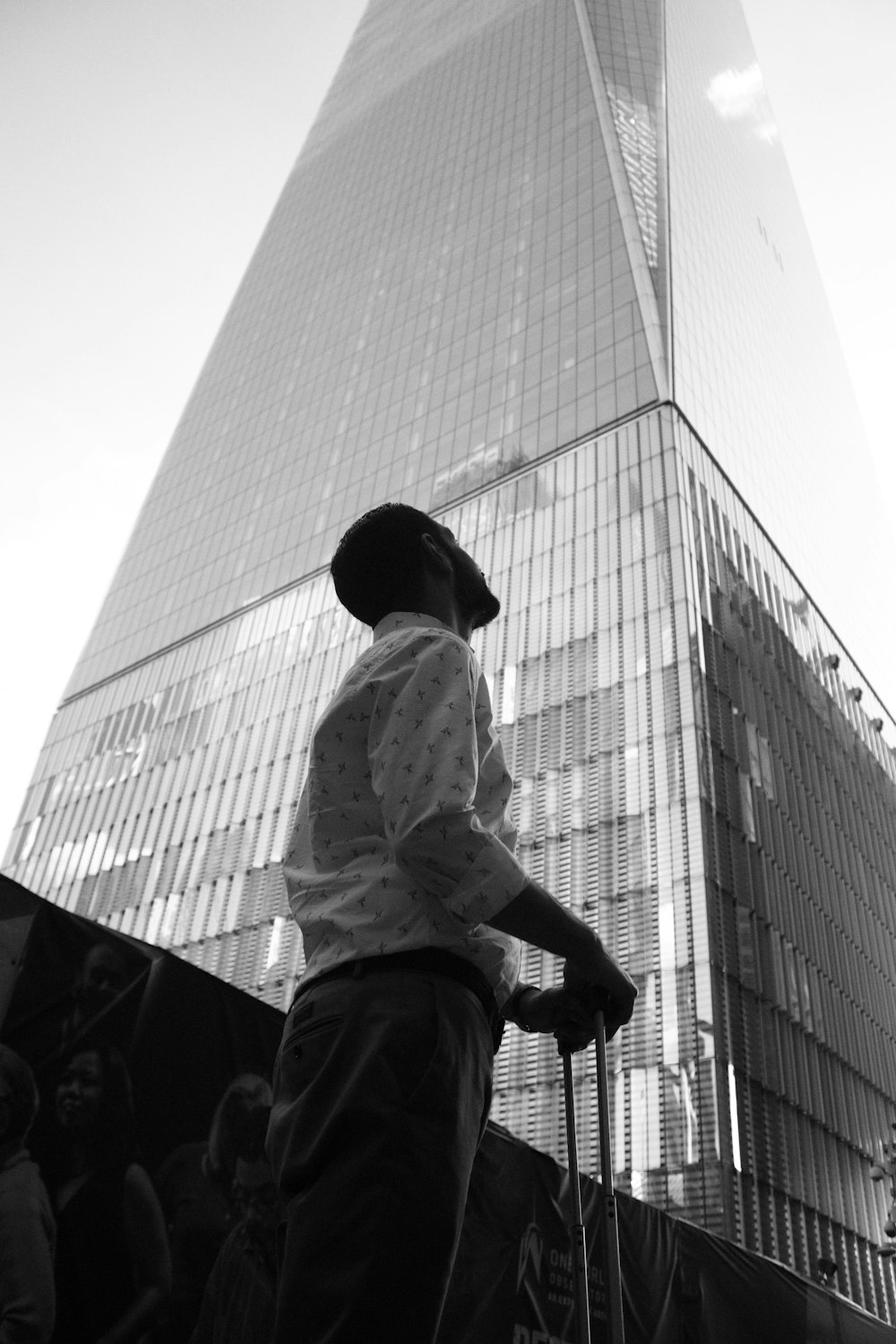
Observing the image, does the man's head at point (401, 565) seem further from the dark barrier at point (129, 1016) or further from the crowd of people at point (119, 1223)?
the crowd of people at point (119, 1223)

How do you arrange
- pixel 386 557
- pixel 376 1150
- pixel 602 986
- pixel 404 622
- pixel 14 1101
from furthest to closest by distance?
pixel 14 1101, pixel 386 557, pixel 404 622, pixel 602 986, pixel 376 1150

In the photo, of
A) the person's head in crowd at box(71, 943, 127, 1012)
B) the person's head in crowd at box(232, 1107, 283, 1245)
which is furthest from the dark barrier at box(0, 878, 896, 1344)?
the person's head in crowd at box(232, 1107, 283, 1245)

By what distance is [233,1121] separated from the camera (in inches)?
129

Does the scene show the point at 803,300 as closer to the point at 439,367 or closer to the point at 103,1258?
the point at 439,367

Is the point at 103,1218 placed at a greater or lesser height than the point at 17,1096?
lesser

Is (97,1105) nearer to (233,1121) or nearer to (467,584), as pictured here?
(233,1121)

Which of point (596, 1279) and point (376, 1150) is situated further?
point (596, 1279)

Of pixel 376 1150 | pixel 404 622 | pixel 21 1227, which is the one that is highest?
pixel 404 622

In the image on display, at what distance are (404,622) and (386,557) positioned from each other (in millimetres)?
173

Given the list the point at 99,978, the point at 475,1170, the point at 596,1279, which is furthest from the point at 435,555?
the point at 596,1279

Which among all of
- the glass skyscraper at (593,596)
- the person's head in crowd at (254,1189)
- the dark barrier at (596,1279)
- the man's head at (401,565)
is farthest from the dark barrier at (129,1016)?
the glass skyscraper at (593,596)

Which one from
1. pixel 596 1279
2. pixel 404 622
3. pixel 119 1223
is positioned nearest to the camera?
pixel 404 622

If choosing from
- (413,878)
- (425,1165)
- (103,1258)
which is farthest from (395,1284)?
(103,1258)

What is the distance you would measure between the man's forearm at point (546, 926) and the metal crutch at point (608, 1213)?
0.64 feet
